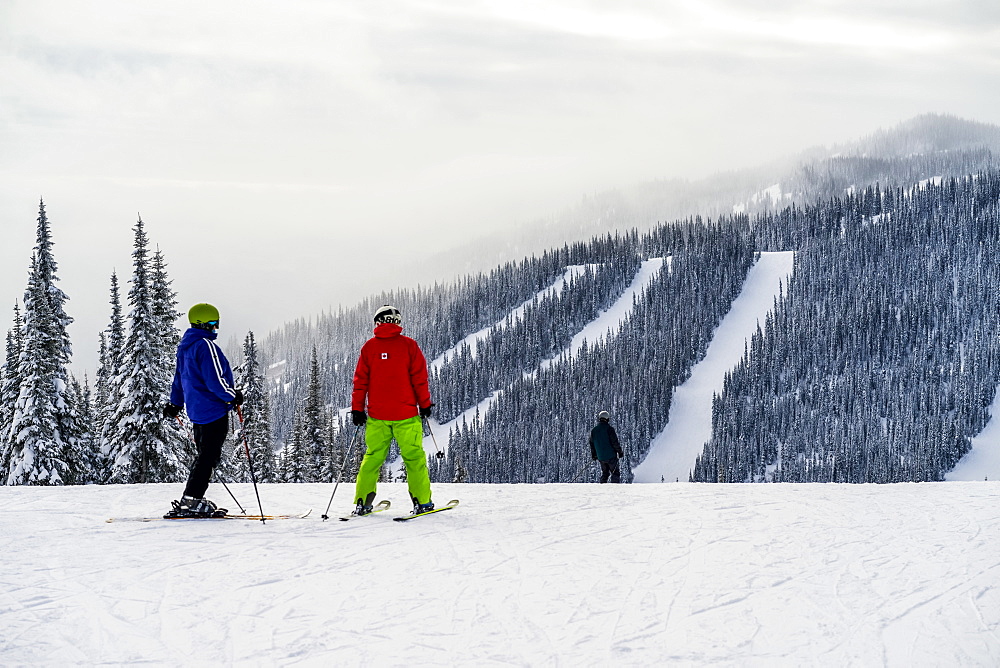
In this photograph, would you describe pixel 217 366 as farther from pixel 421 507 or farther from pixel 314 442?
pixel 314 442

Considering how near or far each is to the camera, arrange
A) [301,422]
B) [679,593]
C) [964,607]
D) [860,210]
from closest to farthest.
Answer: [964,607] → [679,593] → [301,422] → [860,210]

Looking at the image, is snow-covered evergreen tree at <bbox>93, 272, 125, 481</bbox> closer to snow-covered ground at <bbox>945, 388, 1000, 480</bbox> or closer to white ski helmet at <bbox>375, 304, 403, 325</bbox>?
white ski helmet at <bbox>375, 304, 403, 325</bbox>

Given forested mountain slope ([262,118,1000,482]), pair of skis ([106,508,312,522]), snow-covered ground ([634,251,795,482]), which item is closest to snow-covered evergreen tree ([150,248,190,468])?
pair of skis ([106,508,312,522])

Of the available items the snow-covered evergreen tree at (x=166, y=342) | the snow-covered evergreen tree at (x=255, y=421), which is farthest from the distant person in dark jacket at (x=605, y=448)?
the snow-covered evergreen tree at (x=255, y=421)

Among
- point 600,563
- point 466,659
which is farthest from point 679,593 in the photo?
point 466,659

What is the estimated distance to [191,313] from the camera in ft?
28.7

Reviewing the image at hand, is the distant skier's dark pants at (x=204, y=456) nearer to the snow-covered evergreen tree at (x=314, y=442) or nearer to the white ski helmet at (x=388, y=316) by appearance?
the white ski helmet at (x=388, y=316)

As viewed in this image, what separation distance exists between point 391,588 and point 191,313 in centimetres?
470

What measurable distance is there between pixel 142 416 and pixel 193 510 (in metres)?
19.1

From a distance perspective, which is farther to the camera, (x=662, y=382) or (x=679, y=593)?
(x=662, y=382)

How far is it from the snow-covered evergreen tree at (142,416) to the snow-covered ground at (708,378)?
99.7m

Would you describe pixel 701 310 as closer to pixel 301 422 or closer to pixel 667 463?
pixel 667 463

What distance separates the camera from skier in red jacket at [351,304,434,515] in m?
8.67

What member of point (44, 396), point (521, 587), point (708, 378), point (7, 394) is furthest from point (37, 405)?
point (708, 378)
